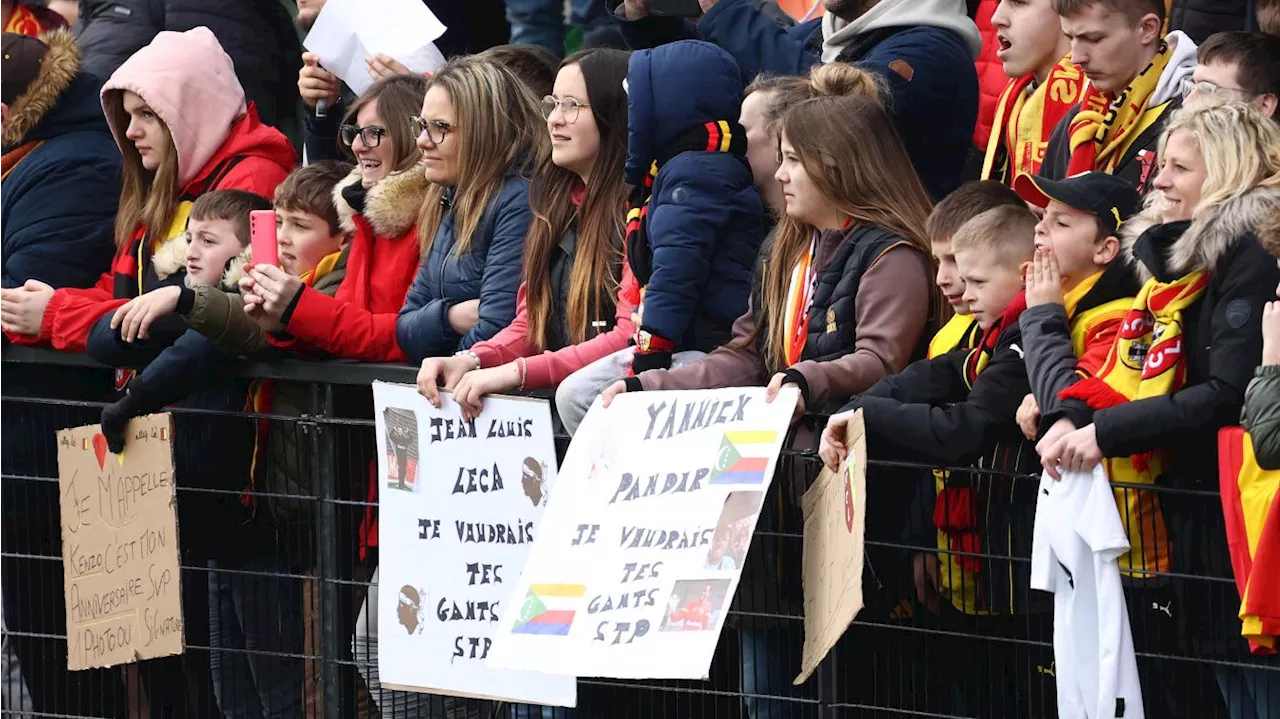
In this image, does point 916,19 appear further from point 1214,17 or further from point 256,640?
point 256,640

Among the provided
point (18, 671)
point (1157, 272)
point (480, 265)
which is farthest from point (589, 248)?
point (18, 671)

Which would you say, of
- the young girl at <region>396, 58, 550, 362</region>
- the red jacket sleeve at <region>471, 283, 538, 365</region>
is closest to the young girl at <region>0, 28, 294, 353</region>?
the young girl at <region>396, 58, 550, 362</region>

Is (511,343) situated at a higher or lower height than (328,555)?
higher

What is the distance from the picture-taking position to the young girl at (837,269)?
19.1 feet

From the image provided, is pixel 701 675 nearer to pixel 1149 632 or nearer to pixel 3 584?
pixel 1149 632

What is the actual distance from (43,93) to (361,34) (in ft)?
3.91

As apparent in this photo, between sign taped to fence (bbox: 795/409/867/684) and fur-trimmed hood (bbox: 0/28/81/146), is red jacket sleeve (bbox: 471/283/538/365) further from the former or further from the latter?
fur-trimmed hood (bbox: 0/28/81/146)

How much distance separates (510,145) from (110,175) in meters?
1.85

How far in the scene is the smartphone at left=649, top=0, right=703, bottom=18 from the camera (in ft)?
24.6

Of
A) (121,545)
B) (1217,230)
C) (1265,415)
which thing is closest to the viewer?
(1265,415)

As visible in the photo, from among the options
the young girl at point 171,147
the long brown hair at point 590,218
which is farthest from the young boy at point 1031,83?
the young girl at point 171,147

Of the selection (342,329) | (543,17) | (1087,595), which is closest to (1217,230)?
(1087,595)

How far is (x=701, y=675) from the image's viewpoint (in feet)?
17.6

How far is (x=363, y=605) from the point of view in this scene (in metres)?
6.70
